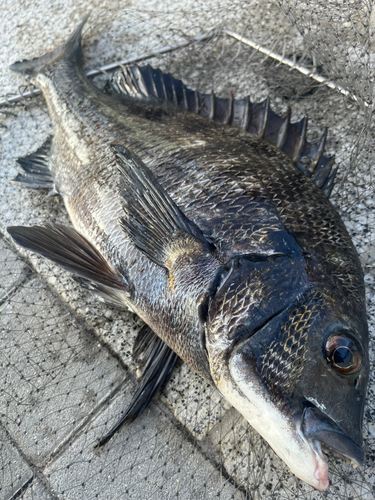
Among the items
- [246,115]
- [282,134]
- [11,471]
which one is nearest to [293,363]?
[282,134]

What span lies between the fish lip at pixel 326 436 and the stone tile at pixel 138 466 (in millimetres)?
913

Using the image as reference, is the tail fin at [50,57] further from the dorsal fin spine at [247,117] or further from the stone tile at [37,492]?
the stone tile at [37,492]

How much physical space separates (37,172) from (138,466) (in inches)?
83.1

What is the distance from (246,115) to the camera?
2.37m

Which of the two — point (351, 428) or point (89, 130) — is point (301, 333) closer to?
point (351, 428)

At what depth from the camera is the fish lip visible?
1.27 meters

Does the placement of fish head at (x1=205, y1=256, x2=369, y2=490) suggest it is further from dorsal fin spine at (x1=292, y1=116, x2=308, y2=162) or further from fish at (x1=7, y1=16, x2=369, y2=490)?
dorsal fin spine at (x1=292, y1=116, x2=308, y2=162)

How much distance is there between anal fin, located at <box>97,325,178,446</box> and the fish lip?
41.9 inches

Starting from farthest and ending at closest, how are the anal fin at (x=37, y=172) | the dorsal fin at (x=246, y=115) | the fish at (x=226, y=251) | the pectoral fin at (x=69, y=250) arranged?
the anal fin at (x=37, y=172) → the dorsal fin at (x=246, y=115) → the pectoral fin at (x=69, y=250) → the fish at (x=226, y=251)

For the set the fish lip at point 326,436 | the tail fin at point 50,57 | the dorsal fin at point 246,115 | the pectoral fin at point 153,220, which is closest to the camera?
the fish lip at point 326,436

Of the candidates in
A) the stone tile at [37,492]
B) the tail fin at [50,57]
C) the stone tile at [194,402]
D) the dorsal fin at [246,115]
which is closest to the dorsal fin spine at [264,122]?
the dorsal fin at [246,115]

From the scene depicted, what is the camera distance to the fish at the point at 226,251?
141 centimetres

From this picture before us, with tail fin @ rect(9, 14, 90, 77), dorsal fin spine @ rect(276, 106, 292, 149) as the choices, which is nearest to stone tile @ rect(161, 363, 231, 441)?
dorsal fin spine @ rect(276, 106, 292, 149)

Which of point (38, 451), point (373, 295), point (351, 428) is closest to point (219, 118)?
point (373, 295)
